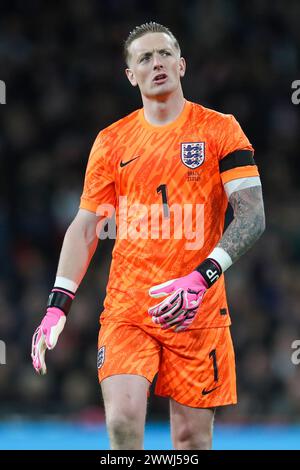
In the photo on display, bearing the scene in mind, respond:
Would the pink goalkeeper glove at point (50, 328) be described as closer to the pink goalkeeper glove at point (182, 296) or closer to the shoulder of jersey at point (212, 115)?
the pink goalkeeper glove at point (182, 296)

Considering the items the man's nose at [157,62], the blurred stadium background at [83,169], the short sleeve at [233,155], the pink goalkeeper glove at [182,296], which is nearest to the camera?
the pink goalkeeper glove at [182,296]

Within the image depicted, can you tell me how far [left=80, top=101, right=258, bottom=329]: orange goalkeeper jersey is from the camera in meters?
5.02

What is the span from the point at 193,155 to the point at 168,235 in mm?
431

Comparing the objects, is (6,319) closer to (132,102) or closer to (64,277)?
(132,102)

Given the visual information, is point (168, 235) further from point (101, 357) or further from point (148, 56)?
point (148, 56)

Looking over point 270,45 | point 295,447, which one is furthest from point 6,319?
point 270,45

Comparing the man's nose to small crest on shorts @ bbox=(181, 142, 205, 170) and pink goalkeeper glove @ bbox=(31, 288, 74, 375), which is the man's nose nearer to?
small crest on shorts @ bbox=(181, 142, 205, 170)

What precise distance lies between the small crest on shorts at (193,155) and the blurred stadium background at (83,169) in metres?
3.90

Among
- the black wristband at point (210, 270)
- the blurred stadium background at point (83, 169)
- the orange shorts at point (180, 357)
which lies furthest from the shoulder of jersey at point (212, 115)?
the blurred stadium background at point (83, 169)

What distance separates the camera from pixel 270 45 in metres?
12.1

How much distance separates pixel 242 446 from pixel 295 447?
43cm

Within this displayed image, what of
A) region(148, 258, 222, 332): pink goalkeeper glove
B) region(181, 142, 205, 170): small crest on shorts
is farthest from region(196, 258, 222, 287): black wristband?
region(181, 142, 205, 170): small crest on shorts

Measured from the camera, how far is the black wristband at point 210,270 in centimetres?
473

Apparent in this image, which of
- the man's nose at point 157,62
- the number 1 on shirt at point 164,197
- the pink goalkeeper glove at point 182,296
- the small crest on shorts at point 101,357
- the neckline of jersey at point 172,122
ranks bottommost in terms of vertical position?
the small crest on shorts at point 101,357
